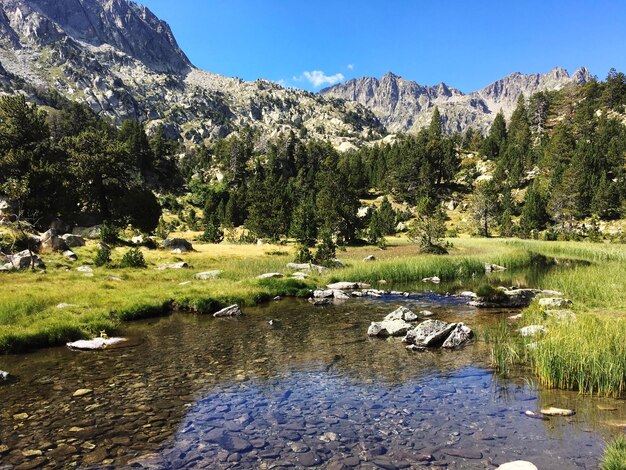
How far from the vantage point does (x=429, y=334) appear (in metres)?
19.2

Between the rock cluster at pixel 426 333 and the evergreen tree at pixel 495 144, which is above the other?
the evergreen tree at pixel 495 144

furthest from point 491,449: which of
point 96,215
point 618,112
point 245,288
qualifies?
point 618,112

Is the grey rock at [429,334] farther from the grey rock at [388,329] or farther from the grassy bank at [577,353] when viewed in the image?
the grassy bank at [577,353]

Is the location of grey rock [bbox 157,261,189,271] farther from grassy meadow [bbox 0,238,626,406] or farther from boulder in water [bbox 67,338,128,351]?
boulder in water [bbox 67,338,128,351]

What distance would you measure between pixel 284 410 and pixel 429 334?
9.37 meters

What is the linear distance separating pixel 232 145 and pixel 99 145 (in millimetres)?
80169

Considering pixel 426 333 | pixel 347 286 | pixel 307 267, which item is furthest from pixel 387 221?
A: pixel 426 333

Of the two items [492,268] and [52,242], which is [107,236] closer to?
[52,242]

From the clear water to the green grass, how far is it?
45 cm

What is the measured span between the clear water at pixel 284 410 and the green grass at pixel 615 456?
0.45 meters

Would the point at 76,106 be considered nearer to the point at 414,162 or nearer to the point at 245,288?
the point at 414,162

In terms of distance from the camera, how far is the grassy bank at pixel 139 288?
2048cm

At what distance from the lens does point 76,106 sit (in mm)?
146375

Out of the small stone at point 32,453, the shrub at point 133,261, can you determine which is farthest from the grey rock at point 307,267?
the small stone at point 32,453
